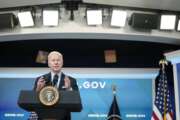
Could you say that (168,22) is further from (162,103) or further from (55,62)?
(55,62)

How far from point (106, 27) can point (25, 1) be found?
3.24ft

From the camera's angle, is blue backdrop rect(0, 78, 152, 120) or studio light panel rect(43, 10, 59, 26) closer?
studio light panel rect(43, 10, 59, 26)

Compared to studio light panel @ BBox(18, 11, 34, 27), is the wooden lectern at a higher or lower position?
lower

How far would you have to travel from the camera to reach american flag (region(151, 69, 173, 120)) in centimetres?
456

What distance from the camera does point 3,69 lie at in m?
4.91

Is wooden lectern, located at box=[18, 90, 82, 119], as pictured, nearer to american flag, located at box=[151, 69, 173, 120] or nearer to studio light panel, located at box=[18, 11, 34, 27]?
studio light panel, located at box=[18, 11, 34, 27]

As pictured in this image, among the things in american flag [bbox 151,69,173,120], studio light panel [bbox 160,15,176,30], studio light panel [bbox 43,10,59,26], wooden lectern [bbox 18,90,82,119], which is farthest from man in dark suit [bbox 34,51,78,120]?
american flag [bbox 151,69,173,120]

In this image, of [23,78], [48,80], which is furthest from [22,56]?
[48,80]

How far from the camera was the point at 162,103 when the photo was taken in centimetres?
458

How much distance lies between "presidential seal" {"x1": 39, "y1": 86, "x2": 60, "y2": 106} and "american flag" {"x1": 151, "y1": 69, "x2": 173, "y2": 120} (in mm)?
2546

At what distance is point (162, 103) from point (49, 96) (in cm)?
258

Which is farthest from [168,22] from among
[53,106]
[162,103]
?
[53,106]

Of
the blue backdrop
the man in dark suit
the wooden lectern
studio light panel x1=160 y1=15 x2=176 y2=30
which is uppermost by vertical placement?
studio light panel x1=160 y1=15 x2=176 y2=30

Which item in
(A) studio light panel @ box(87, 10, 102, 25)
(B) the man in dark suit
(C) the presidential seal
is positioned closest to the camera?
(C) the presidential seal
